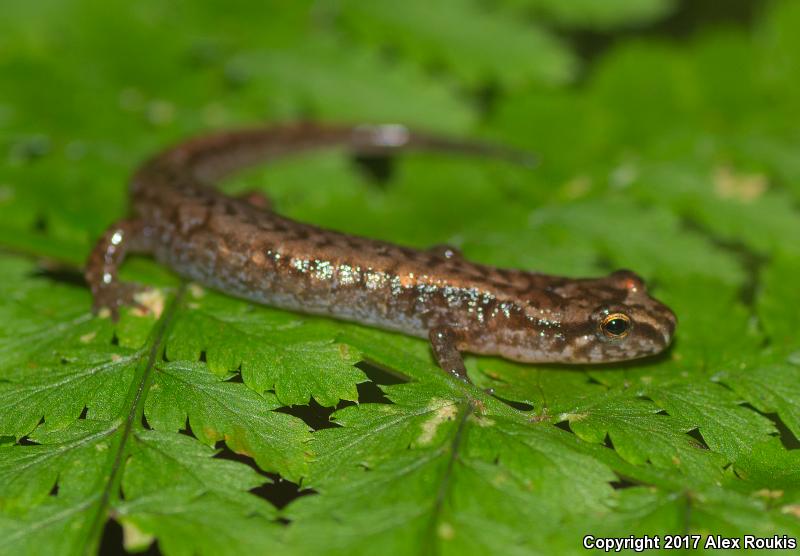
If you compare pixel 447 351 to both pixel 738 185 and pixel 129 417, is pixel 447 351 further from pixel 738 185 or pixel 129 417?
pixel 738 185

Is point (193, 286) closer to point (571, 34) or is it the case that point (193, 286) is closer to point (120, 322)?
point (120, 322)

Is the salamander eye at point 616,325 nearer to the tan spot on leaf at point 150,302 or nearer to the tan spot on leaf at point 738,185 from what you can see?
the tan spot on leaf at point 738,185

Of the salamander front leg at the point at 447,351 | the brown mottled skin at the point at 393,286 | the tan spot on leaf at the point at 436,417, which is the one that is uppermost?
the brown mottled skin at the point at 393,286

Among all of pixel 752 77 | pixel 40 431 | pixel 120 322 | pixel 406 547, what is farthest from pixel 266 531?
pixel 752 77

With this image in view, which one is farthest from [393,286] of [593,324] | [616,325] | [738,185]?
[738,185]

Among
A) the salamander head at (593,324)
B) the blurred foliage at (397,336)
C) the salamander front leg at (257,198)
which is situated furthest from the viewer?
the salamander front leg at (257,198)

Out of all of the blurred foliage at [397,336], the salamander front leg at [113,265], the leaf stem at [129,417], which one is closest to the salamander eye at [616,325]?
the blurred foliage at [397,336]

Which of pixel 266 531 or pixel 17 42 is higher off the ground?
pixel 17 42
